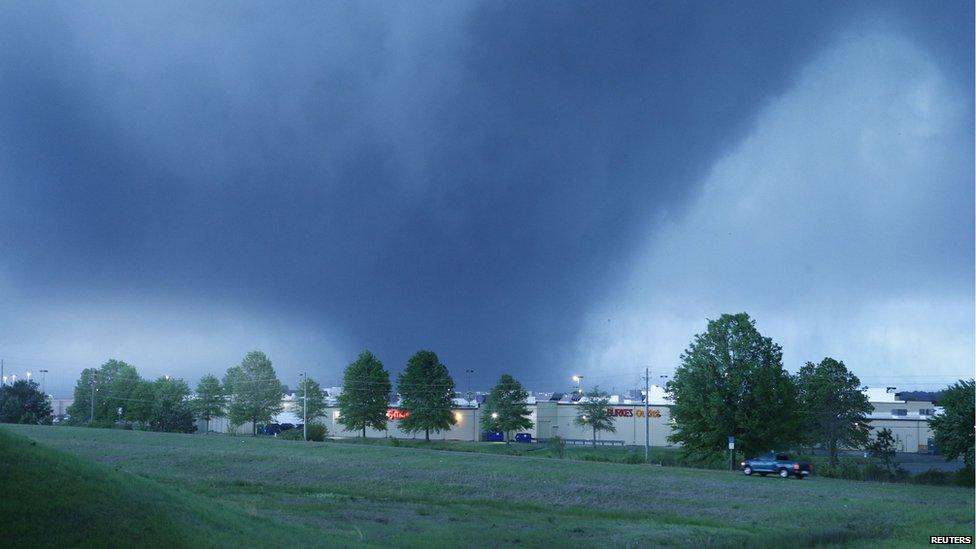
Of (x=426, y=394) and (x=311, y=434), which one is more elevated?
(x=426, y=394)

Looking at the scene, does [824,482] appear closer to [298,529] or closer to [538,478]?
[538,478]

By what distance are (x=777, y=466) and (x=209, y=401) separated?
3500 inches

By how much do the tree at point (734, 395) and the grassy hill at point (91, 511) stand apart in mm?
52756

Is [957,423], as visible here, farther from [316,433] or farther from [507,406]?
[316,433]

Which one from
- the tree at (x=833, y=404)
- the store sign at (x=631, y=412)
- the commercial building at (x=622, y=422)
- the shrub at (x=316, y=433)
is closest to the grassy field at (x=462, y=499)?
the shrub at (x=316, y=433)

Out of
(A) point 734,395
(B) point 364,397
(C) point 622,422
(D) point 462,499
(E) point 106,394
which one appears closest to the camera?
(D) point 462,499

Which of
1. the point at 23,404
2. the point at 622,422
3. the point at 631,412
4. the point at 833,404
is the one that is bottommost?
the point at 622,422

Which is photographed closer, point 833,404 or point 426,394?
point 833,404

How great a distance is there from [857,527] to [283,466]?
141 feet

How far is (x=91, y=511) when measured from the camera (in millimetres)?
18688

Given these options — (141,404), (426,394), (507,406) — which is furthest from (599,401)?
(141,404)

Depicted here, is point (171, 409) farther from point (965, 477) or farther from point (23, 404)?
point (965, 477)

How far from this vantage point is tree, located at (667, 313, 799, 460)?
2729 inches

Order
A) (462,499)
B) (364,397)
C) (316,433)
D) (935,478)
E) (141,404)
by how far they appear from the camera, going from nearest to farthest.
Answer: (462,499)
(935,478)
(316,433)
(364,397)
(141,404)
